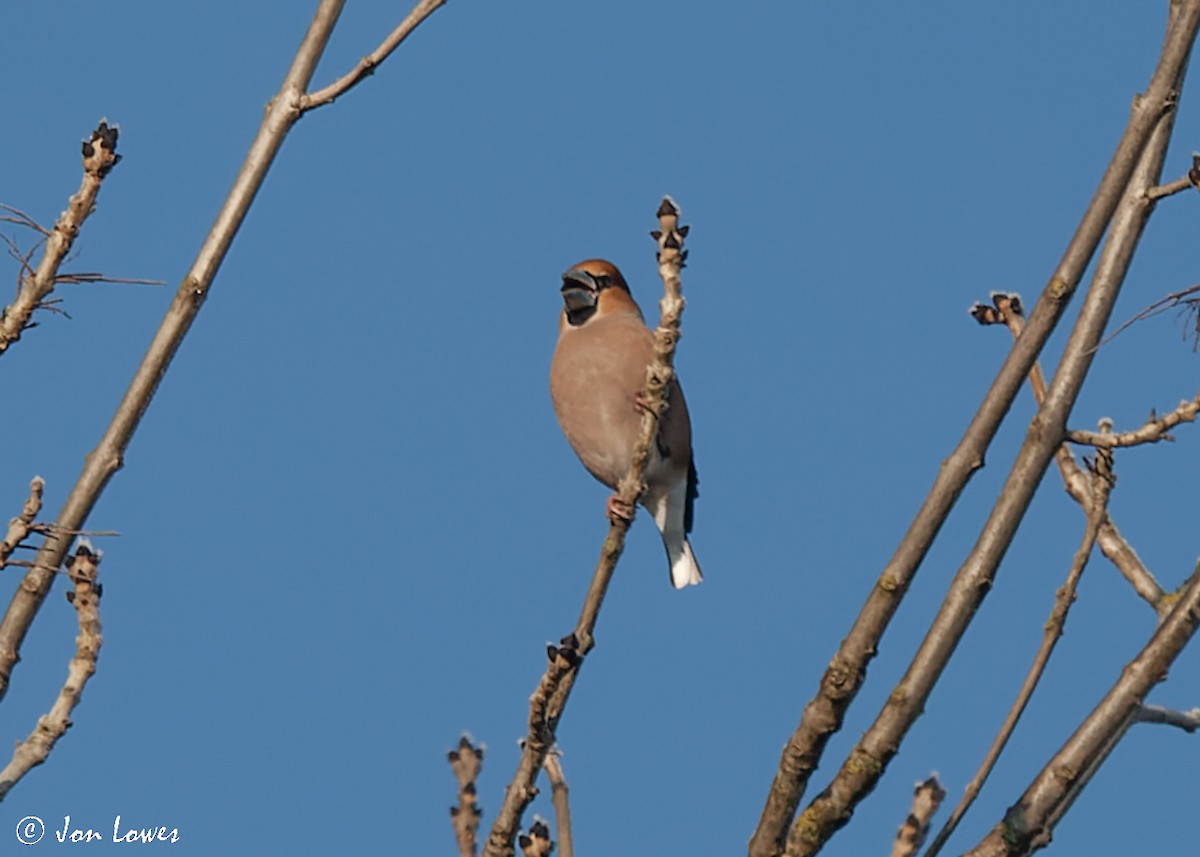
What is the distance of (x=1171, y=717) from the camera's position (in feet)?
11.0

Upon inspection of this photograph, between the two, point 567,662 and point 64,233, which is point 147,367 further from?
point 567,662

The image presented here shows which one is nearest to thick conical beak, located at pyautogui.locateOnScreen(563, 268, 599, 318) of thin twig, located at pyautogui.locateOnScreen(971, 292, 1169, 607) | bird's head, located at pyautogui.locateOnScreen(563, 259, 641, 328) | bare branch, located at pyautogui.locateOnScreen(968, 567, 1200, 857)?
bird's head, located at pyautogui.locateOnScreen(563, 259, 641, 328)

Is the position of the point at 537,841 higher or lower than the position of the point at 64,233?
lower

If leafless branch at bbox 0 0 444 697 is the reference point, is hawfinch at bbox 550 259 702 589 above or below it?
above

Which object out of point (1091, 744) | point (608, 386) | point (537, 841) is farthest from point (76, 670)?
point (608, 386)

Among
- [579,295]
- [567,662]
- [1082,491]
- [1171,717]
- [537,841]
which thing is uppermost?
[579,295]

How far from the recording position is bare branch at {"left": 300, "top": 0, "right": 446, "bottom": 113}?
3.41 meters

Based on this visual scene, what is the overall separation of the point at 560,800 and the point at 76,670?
110 cm

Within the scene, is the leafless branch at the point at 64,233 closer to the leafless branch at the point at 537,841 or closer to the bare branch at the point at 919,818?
the leafless branch at the point at 537,841

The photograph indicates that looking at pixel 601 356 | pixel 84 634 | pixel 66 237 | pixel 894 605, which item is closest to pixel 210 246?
pixel 66 237

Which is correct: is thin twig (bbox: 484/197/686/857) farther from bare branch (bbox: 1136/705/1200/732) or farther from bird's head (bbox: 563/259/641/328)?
bird's head (bbox: 563/259/641/328)

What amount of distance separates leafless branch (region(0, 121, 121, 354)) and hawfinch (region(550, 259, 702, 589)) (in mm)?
2707

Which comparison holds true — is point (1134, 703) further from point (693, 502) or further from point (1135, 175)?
point (693, 502)

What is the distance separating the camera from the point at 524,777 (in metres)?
3.32
